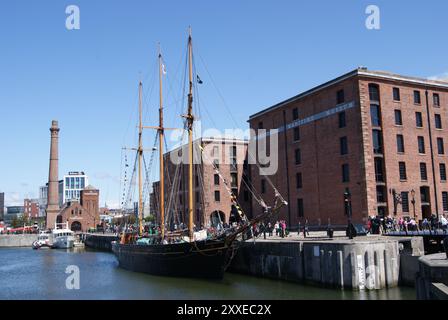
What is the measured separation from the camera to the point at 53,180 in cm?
11319

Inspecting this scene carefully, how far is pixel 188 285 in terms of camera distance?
3122 centimetres

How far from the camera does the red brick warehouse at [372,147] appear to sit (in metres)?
45.8

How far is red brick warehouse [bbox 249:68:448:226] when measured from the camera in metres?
45.8

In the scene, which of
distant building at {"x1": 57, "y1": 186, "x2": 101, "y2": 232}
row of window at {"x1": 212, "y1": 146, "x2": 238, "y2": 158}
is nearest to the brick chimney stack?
distant building at {"x1": 57, "y1": 186, "x2": 101, "y2": 232}

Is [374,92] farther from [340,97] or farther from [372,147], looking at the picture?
[372,147]

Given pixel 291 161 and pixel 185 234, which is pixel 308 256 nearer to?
pixel 185 234

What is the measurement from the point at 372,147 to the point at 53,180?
8672 cm

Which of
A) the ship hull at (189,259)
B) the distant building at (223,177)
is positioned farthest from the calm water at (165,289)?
the distant building at (223,177)

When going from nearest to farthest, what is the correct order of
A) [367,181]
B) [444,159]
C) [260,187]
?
[367,181]
[444,159]
[260,187]

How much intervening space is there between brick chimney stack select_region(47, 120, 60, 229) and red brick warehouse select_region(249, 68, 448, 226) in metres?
76.2

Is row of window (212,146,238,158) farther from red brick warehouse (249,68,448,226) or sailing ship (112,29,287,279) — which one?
sailing ship (112,29,287,279)

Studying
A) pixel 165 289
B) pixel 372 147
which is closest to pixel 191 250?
pixel 165 289

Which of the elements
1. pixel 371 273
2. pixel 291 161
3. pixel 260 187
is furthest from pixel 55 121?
pixel 371 273

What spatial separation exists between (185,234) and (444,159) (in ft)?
93.5
